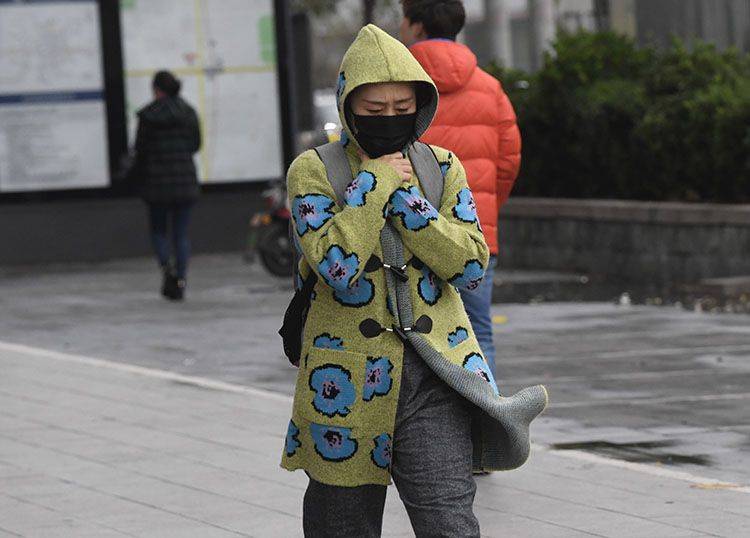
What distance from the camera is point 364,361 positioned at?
4.68 metres

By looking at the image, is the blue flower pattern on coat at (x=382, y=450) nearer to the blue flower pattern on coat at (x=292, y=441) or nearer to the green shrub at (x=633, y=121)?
the blue flower pattern on coat at (x=292, y=441)

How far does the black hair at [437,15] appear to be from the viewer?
754 cm

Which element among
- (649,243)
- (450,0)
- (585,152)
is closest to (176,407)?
(450,0)

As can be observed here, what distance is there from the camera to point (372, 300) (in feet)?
15.4

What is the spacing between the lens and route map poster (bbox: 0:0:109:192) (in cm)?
1922

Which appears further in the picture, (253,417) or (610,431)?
(253,417)

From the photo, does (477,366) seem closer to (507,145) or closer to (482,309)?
(482,309)

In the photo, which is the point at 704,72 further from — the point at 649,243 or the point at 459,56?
Answer: the point at 459,56

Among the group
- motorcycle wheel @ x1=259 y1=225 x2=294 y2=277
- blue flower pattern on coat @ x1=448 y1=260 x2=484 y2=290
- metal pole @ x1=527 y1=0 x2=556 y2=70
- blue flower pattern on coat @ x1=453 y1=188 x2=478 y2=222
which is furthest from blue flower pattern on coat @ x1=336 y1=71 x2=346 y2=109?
metal pole @ x1=527 y1=0 x2=556 y2=70

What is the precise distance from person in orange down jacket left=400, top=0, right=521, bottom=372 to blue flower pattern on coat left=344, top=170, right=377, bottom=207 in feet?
9.35

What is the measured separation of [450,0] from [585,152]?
9705mm

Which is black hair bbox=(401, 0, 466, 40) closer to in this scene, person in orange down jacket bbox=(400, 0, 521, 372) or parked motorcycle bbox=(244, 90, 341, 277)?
person in orange down jacket bbox=(400, 0, 521, 372)

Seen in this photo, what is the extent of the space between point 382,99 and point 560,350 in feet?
22.4

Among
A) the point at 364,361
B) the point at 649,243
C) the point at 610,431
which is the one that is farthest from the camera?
the point at 649,243
